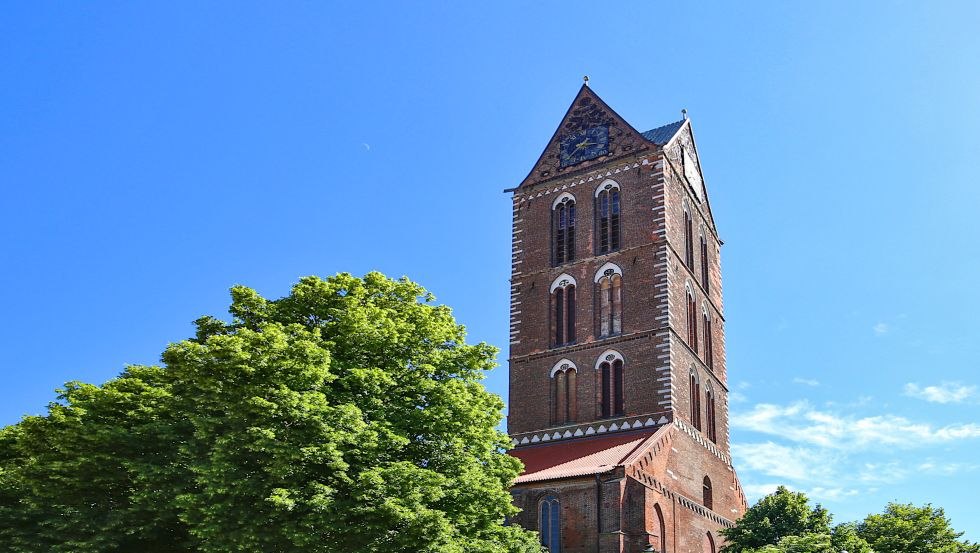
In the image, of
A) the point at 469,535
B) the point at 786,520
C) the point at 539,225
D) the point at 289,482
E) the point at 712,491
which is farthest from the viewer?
the point at 539,225

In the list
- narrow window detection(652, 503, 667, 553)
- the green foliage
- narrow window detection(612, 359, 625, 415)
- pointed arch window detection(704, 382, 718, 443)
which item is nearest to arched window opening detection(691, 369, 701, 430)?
pointed arch window detection(704, 382, 718, 443)

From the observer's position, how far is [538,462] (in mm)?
40688

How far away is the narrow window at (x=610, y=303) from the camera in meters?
44.1

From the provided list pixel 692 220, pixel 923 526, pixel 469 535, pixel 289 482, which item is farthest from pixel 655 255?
pixel 289 482

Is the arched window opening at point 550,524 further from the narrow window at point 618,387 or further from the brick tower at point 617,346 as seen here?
the narrow window at point 618,387

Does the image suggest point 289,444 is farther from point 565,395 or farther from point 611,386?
point 565,395

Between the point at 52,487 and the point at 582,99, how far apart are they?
32426 mm

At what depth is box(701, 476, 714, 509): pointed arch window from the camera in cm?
4291

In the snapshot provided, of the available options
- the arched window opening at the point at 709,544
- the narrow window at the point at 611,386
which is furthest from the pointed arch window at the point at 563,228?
the arched window opening at the point at 709,544

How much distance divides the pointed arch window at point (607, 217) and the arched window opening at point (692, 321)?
4.68 meters

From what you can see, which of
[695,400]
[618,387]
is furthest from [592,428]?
[695,400]

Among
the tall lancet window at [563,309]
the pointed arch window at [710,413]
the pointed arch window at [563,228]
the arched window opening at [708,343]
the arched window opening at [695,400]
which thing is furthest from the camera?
the arched window opening at [708,343]

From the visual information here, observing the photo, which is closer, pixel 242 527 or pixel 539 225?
pixel 242 527

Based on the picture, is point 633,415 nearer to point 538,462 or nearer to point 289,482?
point 538,462
